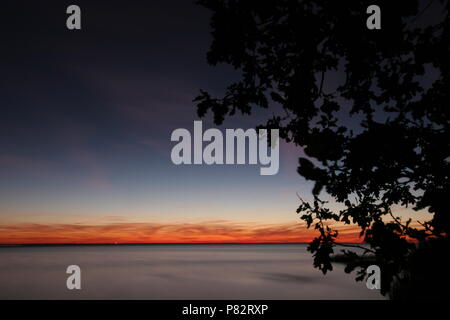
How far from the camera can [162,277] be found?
175 ft

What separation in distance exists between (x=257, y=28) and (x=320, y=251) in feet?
9.57

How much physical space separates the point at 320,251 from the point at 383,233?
81 cm

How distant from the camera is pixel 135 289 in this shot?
41.4m

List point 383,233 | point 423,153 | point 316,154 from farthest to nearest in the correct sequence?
point 383,233
point 423,153
point 316,154

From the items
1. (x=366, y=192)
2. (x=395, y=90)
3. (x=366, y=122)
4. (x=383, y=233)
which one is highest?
(x=395, y=90)

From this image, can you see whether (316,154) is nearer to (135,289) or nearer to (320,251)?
(320,251)

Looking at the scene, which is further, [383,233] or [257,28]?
[257,28]

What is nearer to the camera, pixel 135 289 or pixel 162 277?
pixel 135 289
